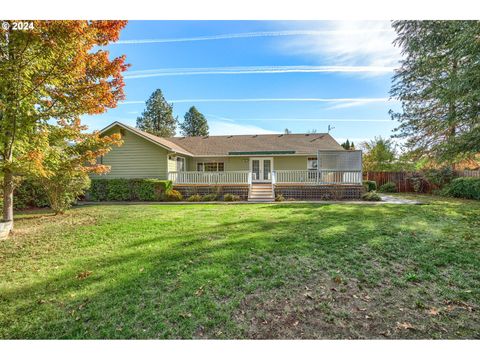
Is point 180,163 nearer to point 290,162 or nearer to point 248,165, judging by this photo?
point 248,165

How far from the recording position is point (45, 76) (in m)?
5.12

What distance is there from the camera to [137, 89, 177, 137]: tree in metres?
36.3

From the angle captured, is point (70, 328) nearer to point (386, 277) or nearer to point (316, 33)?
point (386, 277)

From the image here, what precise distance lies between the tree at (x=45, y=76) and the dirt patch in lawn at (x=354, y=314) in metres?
5.03

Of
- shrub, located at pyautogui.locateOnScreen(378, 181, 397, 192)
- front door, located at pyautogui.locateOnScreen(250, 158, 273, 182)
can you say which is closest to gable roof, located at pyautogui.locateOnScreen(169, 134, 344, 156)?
front door, located at pyautogui.locateOnScreen(250, 158, 273, 182)

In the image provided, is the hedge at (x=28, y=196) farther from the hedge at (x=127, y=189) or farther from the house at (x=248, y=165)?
the house at (x=248, y=165)

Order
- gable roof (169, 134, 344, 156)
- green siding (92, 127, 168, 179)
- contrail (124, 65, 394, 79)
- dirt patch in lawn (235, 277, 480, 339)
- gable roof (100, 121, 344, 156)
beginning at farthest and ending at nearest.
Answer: gable roof (169, 134, 344, 156)
gable roof (100, 121, 344, 156)
green siding (92, 127, 168, 179)
contrail (124, 65, 394, 79)
dirt patch in lawn (235, 277, 480, 339)

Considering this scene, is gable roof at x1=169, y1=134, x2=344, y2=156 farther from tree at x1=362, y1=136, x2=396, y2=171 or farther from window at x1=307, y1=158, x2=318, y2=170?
tree at x1=362, y1=136, x2=396, y2=171

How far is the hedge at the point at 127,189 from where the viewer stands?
13.0 m

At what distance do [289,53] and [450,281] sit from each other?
536 centimetres

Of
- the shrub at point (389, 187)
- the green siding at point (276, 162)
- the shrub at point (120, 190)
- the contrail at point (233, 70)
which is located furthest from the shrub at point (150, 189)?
the shrub at point (389, 187)

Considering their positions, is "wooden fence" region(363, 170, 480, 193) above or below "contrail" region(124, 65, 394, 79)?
below

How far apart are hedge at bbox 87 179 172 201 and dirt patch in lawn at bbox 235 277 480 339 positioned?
1123 cm

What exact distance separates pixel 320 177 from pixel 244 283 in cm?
1144
